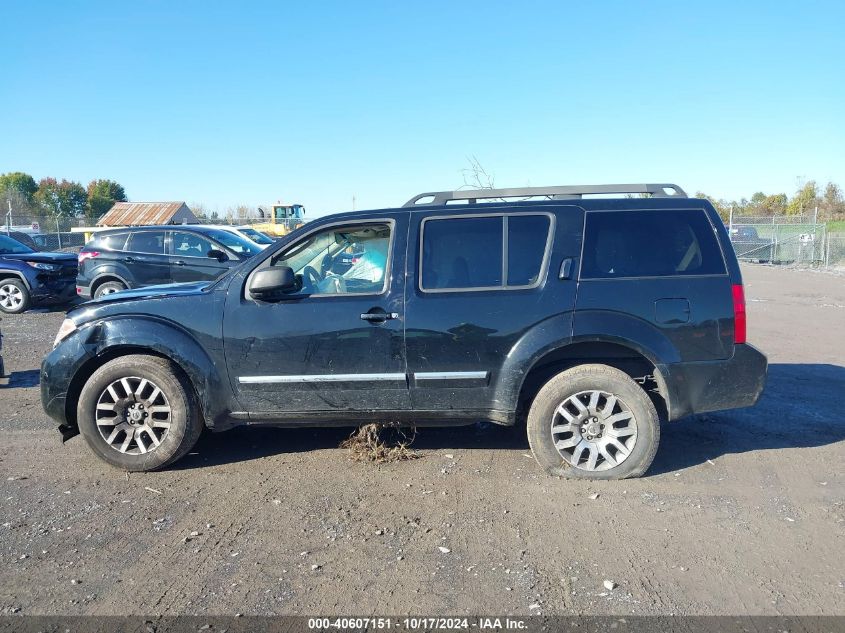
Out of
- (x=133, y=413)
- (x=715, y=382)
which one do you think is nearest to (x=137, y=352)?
(x=133, y=413)

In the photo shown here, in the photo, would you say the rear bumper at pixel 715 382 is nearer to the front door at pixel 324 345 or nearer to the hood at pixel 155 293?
the front door at pixel 324 345

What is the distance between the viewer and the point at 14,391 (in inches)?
277

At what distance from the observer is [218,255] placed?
11562mm

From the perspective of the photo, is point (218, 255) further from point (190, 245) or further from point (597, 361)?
point (597, 361)

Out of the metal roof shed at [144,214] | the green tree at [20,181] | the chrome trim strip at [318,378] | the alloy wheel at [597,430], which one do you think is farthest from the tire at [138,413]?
the green tree at [20,181]

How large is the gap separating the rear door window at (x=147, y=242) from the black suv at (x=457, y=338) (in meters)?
7.89

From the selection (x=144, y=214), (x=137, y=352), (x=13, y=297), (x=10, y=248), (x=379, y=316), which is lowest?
(x=13, y=297)

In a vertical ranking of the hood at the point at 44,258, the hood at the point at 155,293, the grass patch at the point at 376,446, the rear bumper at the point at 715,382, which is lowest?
the grass patch at the point at 376,446

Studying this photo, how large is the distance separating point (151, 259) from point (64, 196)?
63.6 metres

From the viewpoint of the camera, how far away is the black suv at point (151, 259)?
471 inches

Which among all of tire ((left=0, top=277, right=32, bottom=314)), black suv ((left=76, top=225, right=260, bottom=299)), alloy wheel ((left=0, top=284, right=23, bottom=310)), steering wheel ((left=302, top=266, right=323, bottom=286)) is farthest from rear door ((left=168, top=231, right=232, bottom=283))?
steering wheel ((left=302, top=266, right=323, bottom=286))

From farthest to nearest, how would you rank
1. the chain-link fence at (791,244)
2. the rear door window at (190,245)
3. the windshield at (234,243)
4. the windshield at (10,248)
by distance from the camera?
the chain-link fence at (791,244), the windshield at (10,248), the windshield at (234,243), the rear door window at (190,245)

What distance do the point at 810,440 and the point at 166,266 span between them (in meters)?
10.7

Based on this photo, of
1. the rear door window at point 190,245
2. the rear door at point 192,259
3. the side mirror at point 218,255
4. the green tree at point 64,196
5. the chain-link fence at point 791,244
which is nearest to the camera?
the side mirror at point 218,255
